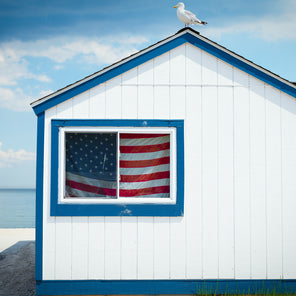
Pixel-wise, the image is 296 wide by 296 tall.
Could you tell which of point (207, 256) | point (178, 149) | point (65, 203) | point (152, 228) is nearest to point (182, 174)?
point (178, 149)

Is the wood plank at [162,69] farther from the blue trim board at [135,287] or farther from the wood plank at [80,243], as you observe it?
the blue trim board at [135,287]

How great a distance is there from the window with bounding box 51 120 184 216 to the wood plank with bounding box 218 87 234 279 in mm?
620

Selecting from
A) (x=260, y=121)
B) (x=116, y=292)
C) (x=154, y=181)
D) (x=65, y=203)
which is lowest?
(x=116, y=292)

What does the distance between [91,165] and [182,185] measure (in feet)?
4.69

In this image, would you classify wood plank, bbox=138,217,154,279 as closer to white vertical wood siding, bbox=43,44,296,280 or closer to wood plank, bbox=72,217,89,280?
white vertical wood siding, bbox=43,44,296,280

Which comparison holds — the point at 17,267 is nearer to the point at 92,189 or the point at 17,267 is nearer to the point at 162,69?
the point at 92,189

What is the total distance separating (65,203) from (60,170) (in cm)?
50

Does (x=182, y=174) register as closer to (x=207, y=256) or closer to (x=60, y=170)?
(x=207, y=256)

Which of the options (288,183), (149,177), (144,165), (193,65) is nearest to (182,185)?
(149,177)

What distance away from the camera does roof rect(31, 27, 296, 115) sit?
425 cm

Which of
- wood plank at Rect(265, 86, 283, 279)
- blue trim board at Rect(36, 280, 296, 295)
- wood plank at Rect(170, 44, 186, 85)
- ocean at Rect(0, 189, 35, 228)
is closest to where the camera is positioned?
blue trim board at Rect(36, 280, 296, 295)

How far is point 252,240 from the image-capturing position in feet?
14.0

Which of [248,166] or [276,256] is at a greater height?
[248,166]

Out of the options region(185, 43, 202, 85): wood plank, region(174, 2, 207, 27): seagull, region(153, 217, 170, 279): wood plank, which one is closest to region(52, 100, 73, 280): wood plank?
region(153, 217, 170, 279): wood plank
